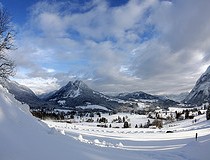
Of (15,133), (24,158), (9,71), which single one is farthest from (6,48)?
(24,158)

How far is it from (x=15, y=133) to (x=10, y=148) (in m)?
1.54

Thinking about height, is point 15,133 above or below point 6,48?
below

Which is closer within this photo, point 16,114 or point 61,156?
point 61,156

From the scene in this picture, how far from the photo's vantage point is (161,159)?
70.4ft

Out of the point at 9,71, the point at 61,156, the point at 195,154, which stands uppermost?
the point at 9,71

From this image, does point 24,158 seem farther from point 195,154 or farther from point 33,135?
point 195,154

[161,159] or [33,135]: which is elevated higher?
[33,135]

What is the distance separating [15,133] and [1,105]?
1.96m

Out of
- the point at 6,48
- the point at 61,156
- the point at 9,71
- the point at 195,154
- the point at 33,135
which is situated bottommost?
the point at 195,154

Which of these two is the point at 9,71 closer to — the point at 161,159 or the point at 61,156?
the point at 161,159

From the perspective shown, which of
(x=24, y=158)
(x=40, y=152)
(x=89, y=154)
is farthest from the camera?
(x=89, y=154)

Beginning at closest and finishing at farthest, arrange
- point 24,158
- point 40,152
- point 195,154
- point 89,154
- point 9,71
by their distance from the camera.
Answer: point 24,158 < point 40,152 < point 89,154 < point 195,154 < point 9,71

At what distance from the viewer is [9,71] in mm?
29656

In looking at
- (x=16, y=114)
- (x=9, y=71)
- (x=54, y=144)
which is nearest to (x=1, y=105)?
(x=16, y=114)
